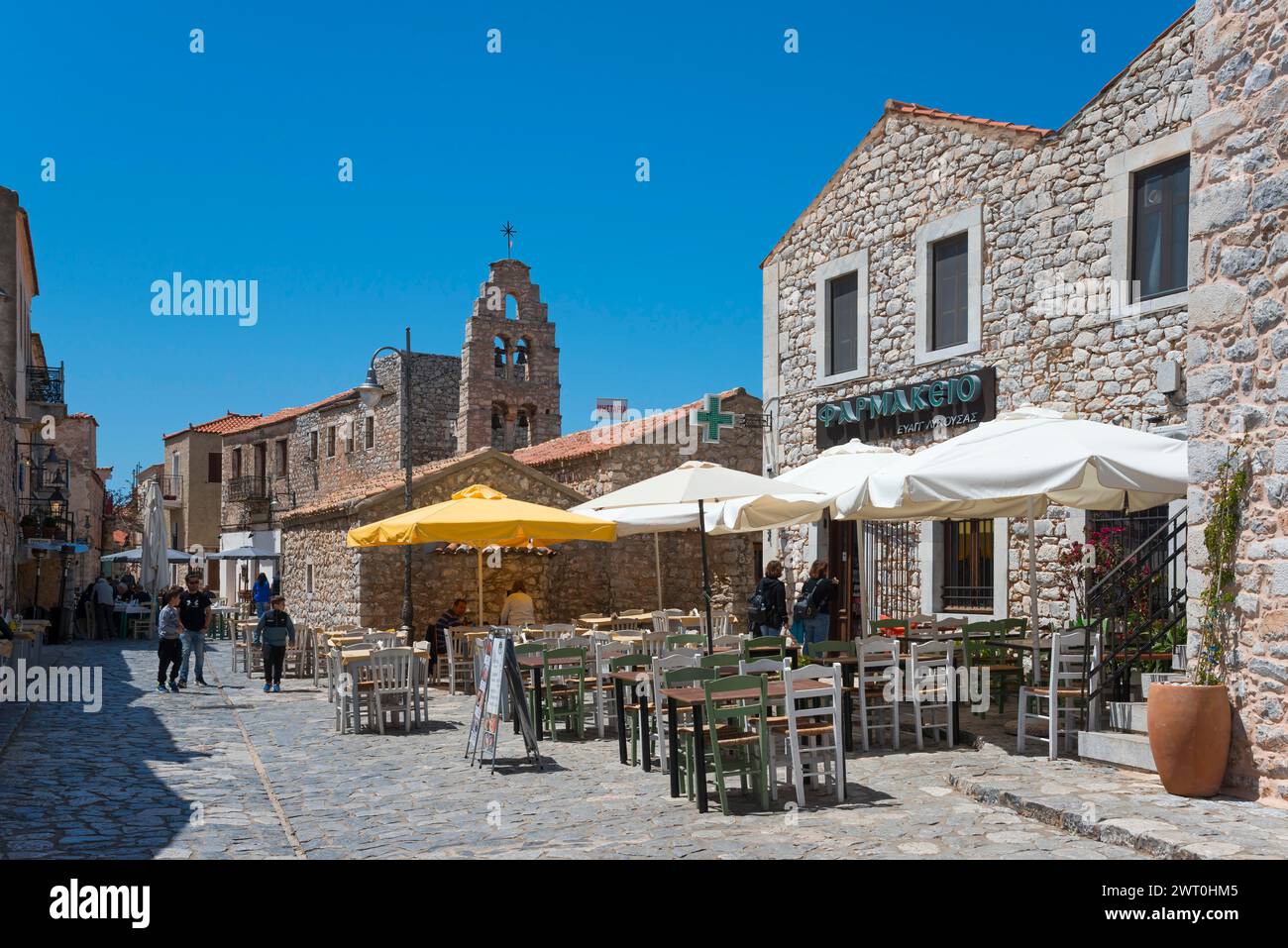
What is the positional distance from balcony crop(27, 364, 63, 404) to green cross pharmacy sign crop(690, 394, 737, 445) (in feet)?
49.7

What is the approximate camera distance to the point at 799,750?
6.99 m

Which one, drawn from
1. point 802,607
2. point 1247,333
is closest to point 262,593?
point 802,607

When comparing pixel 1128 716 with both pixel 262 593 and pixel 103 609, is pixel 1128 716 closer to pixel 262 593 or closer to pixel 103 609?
pixel 262 593

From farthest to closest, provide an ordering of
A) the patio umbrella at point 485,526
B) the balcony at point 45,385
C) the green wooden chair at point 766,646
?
the balcony at point 45,385 → the patio umbrella at point 485,526 → the green wooden chair at point 766,646

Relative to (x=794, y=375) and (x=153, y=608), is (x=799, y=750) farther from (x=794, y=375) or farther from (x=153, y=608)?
(x=153, y=608)

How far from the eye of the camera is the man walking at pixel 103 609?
85.0 feet

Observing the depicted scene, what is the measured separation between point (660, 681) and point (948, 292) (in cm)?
805

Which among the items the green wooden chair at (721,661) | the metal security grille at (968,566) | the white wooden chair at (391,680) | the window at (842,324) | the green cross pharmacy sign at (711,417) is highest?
the window at (842,324)

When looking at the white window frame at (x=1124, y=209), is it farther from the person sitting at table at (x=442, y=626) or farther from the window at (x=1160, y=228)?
the person sitting at table at (x=442, y=626)

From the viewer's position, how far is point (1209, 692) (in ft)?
21.4

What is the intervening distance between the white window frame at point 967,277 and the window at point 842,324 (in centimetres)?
133

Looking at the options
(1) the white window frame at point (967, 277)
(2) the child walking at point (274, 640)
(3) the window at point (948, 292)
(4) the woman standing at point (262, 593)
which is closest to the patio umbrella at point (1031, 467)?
(1) the white window frame at point (967, 277)

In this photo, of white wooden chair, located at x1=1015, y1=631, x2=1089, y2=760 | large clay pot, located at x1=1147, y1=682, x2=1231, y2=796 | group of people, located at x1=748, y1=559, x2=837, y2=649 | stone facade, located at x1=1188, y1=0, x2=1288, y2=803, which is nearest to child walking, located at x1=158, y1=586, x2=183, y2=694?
group of people, located at x1=748, y1=559, x2=837, y2=649
